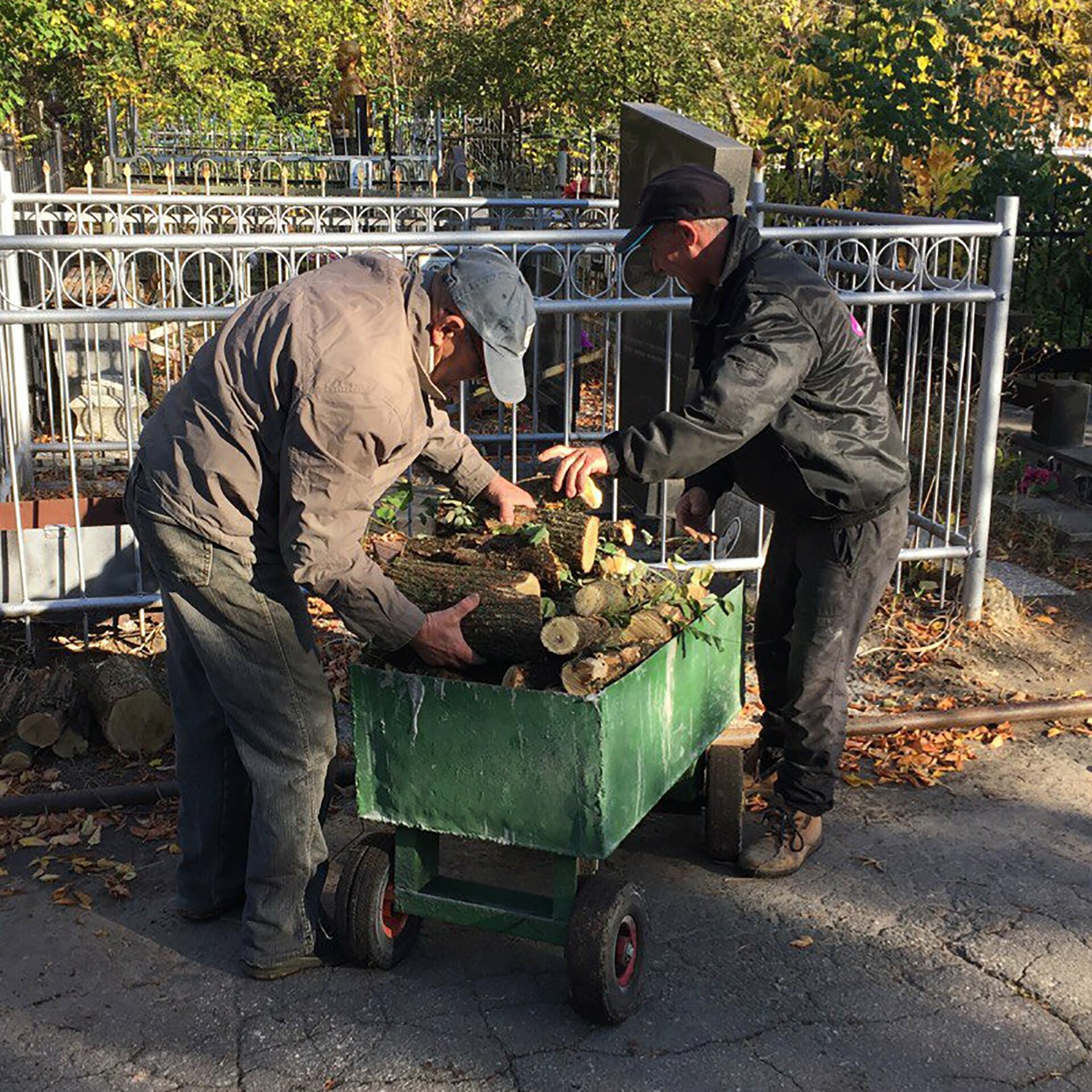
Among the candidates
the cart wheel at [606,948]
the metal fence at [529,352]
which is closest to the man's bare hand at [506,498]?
the cart wheel at [606,948]

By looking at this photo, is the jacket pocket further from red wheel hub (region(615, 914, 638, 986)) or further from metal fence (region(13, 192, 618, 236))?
metal fence (region(13, 192, 618, 236))

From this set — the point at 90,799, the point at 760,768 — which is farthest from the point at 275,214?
the point at 760,768

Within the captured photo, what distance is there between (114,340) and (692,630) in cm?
696

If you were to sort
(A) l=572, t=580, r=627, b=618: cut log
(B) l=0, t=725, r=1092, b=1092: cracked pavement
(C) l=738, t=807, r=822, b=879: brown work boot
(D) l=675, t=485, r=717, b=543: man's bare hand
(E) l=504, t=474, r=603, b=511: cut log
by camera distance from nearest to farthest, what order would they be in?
1. (B) l=0, t=725, r=1092, b=1092: cracked pavement
2. (A) l=572, t=580, r=627, b=618: cut log
3. (E) l=504, t=474, r=603, b=511: cut log
4. (C) l=738, t=807, r=822, b=879: brown work boot
5. (D) l=675, t=485, r=717, b=543: man's bare hand

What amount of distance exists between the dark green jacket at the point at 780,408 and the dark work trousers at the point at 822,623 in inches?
3.2

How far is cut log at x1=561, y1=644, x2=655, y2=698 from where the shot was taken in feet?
11.3

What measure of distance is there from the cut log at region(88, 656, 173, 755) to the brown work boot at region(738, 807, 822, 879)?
2224 millimetres

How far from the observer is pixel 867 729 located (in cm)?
542

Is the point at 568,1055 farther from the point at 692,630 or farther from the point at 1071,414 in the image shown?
the point at 1071,414

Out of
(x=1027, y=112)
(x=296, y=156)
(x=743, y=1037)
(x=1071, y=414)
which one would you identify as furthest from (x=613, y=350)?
(x=296, y=156)

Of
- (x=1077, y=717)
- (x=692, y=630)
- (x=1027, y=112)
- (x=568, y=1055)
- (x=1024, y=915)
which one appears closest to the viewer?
(x=568, y=1055)

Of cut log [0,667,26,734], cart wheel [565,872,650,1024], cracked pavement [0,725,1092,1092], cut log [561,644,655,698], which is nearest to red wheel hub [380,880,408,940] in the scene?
cracked pavement [0,725,1092,1092]

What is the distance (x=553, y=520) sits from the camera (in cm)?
395

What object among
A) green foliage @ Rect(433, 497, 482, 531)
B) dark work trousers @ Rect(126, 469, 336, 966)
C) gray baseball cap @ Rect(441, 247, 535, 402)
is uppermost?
gray baseball cap @ Rect(441, 247, 535, 402)
